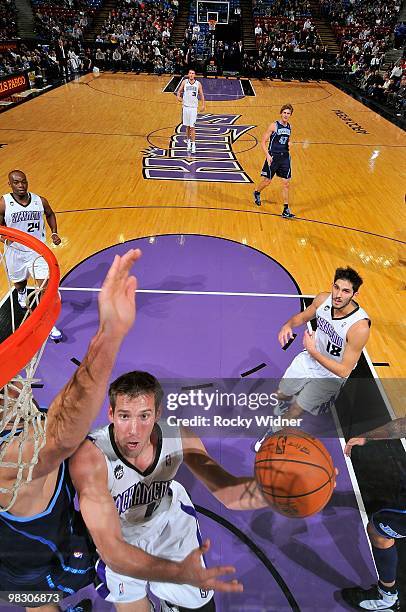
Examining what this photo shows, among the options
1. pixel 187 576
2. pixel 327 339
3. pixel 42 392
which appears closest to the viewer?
pixel 187 576

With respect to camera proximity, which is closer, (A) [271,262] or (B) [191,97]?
(A) [271,262]

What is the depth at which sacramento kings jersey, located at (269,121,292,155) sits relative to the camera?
7043 mm

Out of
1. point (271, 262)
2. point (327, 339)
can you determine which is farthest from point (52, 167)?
point (327, 339)

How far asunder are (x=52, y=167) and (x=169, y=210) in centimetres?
328

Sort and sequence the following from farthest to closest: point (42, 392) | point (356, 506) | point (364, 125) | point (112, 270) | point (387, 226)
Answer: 1. point (364, 125)
2. point (387, 226)
3. point (42, 392)
4. point (356, 506)
5. point (112, 270)

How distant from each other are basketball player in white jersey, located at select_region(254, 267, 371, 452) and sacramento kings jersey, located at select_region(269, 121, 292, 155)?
4288mm

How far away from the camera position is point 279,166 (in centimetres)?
734

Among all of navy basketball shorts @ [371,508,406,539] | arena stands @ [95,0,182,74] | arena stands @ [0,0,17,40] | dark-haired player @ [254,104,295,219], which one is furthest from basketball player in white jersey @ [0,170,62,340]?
arena stands @ [0,0,17,40]

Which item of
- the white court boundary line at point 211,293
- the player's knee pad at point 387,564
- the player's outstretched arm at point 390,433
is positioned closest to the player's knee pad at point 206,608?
the player's knee pad at point 387,564

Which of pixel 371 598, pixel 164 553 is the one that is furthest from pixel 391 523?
pixel 164 553

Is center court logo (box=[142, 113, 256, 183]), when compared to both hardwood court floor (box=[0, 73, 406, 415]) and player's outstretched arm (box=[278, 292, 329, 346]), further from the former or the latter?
player's outstretched arm (box=[278, 292, 329, 346])

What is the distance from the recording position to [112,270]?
1667mm

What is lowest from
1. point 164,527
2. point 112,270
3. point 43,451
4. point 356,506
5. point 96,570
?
point 356,506

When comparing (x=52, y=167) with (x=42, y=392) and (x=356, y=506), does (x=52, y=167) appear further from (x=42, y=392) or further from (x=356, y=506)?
(x=356, y=506)
